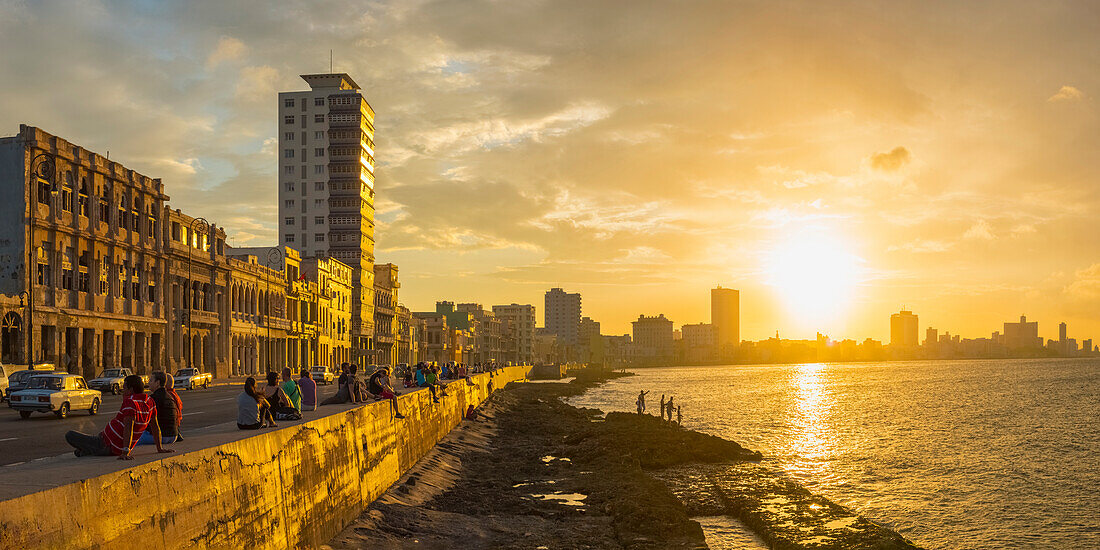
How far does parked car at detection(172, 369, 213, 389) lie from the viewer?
56562mm

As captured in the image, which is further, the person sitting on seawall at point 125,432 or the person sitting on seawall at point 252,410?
the person sitting on seawall at point 252,410

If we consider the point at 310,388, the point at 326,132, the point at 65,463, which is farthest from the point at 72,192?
the point at 326,132

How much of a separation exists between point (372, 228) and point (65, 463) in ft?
454

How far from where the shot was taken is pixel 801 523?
82.8 feet

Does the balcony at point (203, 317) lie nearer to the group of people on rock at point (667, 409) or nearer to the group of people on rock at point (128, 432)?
the group of people on rock at point (667, 409)

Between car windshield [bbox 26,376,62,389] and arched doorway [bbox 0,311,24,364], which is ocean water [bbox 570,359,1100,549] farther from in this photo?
arched doorway [bbox 0,311,24,364]

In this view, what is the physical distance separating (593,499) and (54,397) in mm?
18028

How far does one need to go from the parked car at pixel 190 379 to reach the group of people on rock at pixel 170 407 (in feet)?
107

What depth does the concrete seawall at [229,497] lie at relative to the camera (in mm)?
8109

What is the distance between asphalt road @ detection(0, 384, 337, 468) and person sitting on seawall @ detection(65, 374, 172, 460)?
15.6 ft

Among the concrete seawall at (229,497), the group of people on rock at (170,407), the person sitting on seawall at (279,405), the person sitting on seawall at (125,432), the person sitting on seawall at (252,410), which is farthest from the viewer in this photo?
the person sitting on seawall at (279,405)

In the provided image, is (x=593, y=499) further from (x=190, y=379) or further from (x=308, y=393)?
(x=190, y=379)

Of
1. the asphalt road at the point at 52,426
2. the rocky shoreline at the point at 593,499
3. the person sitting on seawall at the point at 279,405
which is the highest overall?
the person sitting on seawall at the point at 279,405

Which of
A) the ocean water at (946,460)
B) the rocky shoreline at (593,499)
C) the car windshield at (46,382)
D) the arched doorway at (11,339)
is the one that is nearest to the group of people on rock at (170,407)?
the rocky shoreline at (593,499)
